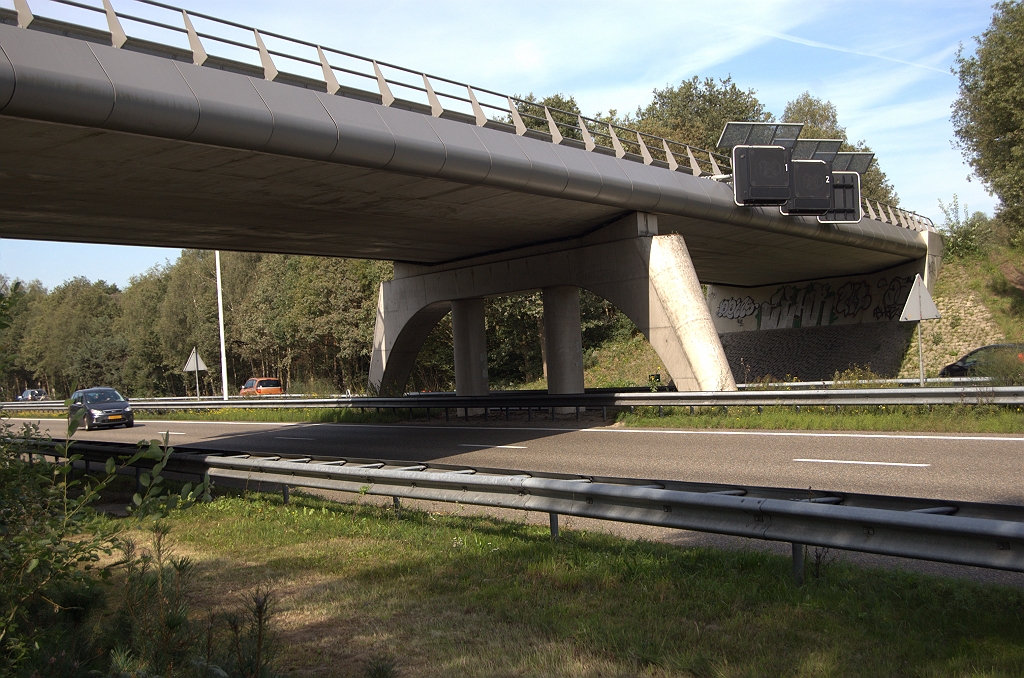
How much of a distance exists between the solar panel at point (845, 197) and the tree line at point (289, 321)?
19.4 meters

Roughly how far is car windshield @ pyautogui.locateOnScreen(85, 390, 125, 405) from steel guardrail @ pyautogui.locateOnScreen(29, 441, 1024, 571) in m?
25.6

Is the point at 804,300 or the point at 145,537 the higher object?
the point at 804,300

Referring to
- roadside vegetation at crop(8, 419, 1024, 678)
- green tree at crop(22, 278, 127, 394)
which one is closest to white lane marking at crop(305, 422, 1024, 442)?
roadside vegetation at crop(8, 419, 1024, 678)

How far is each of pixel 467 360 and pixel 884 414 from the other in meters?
14.8

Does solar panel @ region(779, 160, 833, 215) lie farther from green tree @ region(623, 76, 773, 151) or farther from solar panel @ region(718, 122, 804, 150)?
green tree @ region(623, 76, 773, 151)

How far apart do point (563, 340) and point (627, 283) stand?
3.53 metres

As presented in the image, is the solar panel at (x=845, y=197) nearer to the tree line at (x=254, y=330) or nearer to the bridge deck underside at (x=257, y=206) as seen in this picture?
the bridge deck underside at (x=257, y=206)

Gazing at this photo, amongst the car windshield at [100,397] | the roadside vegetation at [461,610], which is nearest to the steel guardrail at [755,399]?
the car windshield at [100,397]

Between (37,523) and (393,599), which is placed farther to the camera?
(393,599)

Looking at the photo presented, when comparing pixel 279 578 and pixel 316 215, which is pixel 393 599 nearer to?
pixel 279 578

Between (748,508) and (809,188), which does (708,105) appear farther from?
(748,508)

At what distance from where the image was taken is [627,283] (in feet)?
70.3

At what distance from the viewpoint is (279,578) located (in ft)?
22.5

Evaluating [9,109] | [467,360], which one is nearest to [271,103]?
[9,109]
